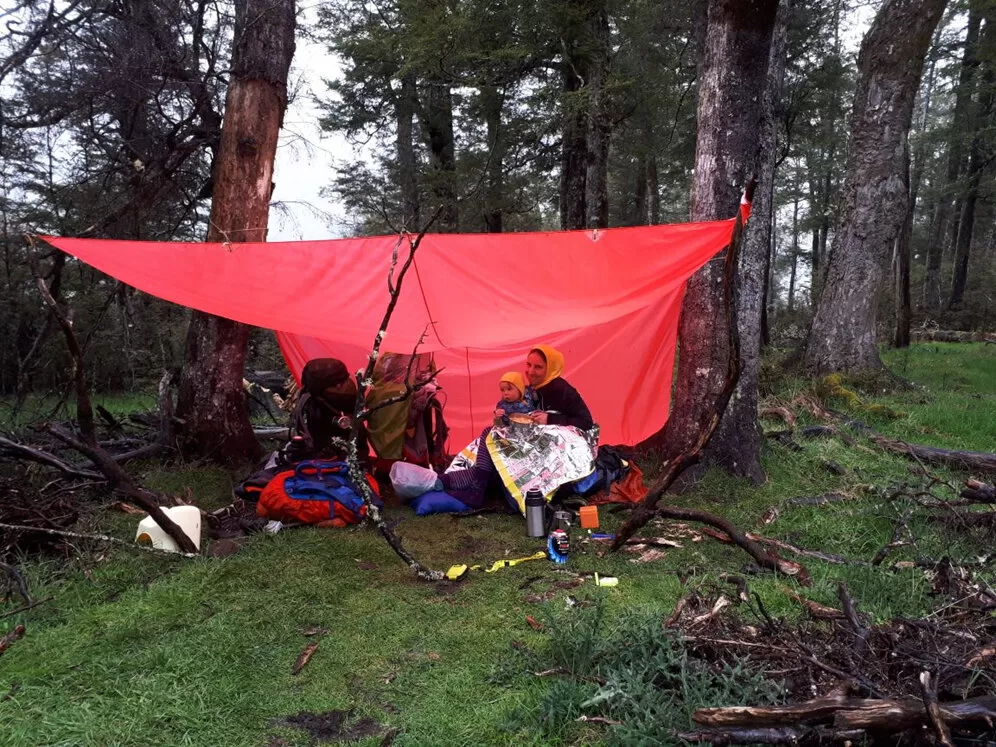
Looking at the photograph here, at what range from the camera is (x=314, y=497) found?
13.6 feet

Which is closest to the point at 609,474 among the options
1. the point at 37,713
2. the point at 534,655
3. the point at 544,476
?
the point at 544,476

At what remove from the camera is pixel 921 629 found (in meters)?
2.00

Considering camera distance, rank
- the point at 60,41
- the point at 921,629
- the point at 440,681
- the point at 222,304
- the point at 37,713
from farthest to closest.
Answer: the point at 60,41 < the point at 222,304 < the point at 440,681 < the point at 37,713 < the point at 921,629

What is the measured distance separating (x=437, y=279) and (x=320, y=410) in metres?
1.29

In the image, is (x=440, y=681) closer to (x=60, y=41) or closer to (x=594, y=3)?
(x=60, y=41)

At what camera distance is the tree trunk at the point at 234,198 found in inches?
201

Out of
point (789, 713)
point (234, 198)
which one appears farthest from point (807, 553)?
point (234, 198)

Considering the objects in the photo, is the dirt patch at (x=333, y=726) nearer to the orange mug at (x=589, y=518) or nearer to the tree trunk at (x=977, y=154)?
the orange mug at (x=589, y=518)

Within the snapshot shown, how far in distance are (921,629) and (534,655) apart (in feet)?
4.22

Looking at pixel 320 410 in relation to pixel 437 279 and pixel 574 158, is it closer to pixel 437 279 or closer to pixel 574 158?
pixel 437 279

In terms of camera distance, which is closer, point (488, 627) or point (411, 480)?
point (488, 627)

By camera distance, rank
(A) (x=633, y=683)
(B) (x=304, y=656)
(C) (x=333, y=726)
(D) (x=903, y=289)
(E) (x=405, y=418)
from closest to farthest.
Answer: (A) (x=633, y=683) < (C) (x=333, y=726) < (B) (x=304, y=656) < (E) (x=405, y=418) < (D) (x=903, y=289)

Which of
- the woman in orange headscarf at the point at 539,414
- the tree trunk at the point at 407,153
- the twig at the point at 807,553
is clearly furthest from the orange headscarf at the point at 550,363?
the tree trunk at the point at 407,153

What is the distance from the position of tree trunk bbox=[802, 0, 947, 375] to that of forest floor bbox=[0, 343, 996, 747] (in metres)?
3.54
